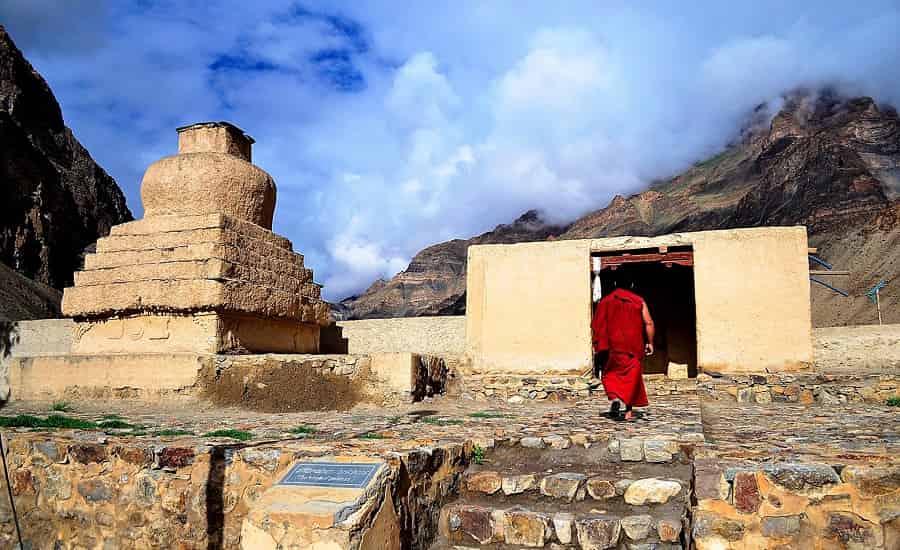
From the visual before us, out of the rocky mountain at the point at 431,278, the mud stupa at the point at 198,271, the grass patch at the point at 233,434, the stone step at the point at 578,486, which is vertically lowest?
the stone step at the point at 578,486

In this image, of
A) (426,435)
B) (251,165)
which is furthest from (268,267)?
(426,435)

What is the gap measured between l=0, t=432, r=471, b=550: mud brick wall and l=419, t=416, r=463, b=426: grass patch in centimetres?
178

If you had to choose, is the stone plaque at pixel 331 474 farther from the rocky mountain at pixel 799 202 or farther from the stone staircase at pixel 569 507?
the rocky mountain at pixel 799 202

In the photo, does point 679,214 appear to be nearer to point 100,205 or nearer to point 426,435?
point 100,205

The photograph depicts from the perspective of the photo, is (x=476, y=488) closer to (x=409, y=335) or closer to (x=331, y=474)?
(x=331, y=474)

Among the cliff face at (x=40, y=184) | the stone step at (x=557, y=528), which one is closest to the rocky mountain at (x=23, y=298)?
the cliff face at (x=40, y=184)

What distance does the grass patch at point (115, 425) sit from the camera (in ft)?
18.5

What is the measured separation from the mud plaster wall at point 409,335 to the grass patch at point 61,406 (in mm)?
8478

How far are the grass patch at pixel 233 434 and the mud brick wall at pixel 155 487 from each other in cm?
58

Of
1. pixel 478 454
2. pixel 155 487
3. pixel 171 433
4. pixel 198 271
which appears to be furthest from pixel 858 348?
pixel 155 487

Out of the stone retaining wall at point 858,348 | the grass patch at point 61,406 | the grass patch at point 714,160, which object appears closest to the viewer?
the grass patch at point 61,406

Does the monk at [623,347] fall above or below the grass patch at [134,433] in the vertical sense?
above

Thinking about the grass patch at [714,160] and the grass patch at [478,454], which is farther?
the grass patch at [714,160]

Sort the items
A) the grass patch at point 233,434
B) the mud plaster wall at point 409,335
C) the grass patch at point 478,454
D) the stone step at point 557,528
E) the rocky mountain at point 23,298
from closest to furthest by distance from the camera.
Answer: the stone step at point 557,528 → the grass patch at point 478,454 → the grass patch at point 233,434 → the mud plaster wall at point 409,335 → the rocky mountain at point 23,298
